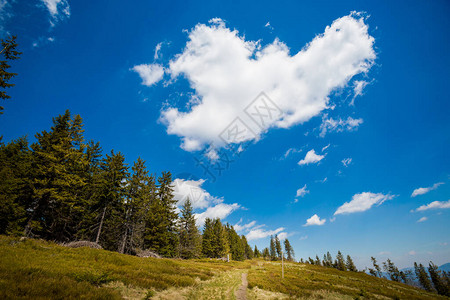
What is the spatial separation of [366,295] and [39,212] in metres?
36.3

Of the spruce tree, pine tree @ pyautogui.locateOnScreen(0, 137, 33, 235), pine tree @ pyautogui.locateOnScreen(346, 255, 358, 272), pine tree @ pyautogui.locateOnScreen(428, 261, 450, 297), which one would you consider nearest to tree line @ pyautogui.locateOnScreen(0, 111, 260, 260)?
pine tree @ pyautogui.locateOnScreen(0, 137, 33, 235)

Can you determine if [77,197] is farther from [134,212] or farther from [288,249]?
[288,249]

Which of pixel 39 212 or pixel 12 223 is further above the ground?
pixel 39 212

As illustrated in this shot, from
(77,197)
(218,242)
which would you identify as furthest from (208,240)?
(77,197)

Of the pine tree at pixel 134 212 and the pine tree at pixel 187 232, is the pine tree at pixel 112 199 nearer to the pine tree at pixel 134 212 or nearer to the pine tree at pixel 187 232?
the pine tree at pixel 134 212

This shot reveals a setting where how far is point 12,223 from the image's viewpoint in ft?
57.7

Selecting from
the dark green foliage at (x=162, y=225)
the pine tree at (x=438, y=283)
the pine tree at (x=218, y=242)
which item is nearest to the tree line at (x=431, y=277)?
the pine tree at (x=438, y=283)


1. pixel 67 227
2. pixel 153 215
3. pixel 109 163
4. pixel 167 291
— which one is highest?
pixel 109 163

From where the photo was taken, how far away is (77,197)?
23.0 meters

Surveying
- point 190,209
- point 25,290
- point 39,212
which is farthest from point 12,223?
point 190,209

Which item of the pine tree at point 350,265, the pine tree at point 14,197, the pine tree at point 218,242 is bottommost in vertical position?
the pine tree at point 350,265

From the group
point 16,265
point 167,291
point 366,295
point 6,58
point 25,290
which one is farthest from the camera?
point 366,295

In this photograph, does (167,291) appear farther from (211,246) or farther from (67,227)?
(211,246)

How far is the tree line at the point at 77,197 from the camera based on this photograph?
1877 centimetres
